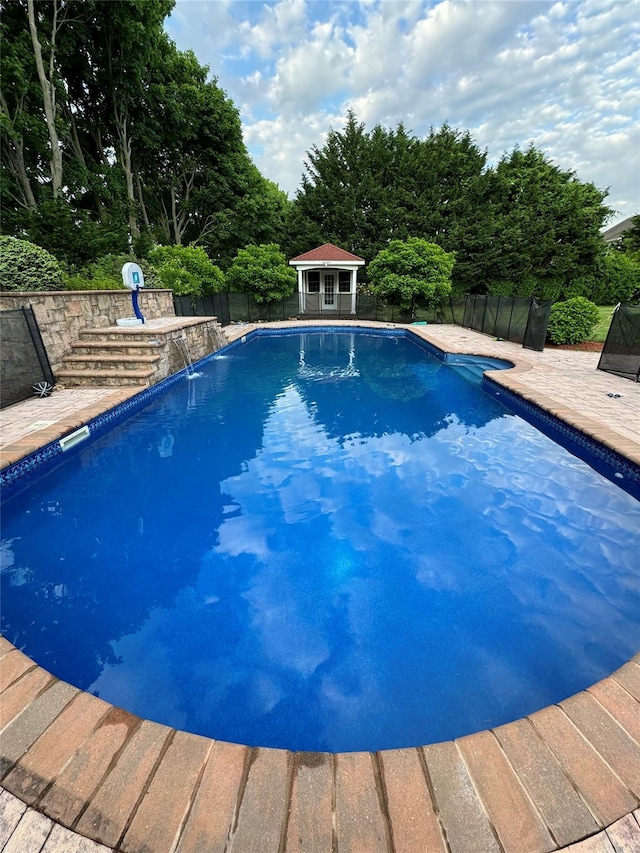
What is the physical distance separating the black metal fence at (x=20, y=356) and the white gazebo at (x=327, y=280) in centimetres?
1515

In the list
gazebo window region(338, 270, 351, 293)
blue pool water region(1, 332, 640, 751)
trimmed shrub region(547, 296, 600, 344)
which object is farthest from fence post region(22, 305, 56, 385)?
gazebo window region(338, 270, 351, 293)

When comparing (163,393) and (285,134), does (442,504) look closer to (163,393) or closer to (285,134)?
(163,393)

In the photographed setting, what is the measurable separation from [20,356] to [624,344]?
12.2 metres

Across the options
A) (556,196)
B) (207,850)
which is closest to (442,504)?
(207,850)

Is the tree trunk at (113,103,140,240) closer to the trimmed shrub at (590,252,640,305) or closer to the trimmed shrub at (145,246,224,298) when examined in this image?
the trimmed shrub at (145,246,224,298)

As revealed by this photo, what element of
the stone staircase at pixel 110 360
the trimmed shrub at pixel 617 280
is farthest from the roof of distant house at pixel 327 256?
the trimmed shrub at pixel 617 280

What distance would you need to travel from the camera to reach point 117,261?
10.5 m

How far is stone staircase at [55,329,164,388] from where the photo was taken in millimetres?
6973

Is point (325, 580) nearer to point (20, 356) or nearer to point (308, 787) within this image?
point (308, 787)

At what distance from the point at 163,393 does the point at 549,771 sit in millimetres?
7982

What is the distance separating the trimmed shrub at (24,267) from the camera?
20.7 feet

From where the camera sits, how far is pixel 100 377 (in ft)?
22.9

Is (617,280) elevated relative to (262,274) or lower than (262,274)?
lower

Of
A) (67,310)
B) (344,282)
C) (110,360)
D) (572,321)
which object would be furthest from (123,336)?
(344,282)
